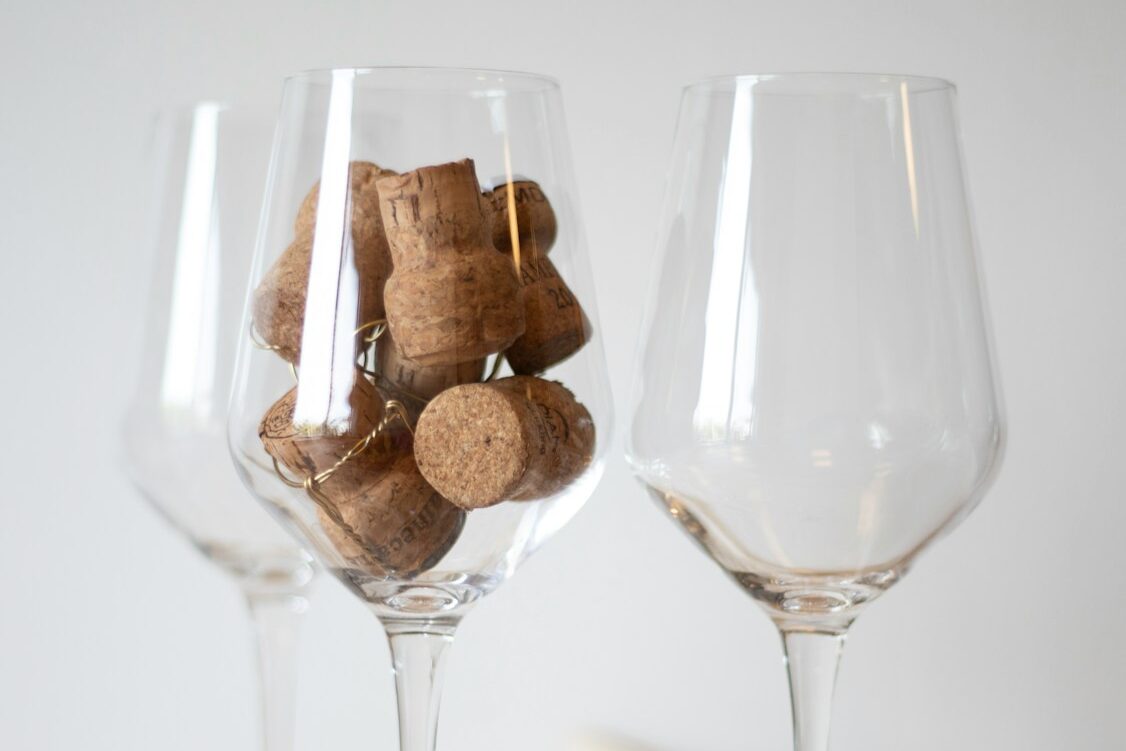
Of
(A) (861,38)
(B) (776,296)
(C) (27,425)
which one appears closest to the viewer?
(B) (776,296)

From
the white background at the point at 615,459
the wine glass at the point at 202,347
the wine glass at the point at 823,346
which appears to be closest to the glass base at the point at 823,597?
the wine glass at the point at 823,346

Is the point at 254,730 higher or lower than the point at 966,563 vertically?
lower

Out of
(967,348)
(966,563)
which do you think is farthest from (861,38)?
(967,348)

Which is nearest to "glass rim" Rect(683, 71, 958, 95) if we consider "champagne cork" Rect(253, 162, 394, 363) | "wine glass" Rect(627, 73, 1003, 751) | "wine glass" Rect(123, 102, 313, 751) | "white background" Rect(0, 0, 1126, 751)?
"wine glass" Rect(627, 73, 1003, 751)

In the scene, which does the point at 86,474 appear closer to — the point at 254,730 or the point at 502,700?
the point at 254,730

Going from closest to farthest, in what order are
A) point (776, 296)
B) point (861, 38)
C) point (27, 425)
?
point (776, 296)
point (861, 38)
point (27, 425)

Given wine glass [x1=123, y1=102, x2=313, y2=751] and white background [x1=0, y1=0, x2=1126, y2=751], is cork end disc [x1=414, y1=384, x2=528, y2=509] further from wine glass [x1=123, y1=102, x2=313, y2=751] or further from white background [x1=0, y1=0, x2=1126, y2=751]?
white background [x1=0, y1=0, x2=1126, y2=751]

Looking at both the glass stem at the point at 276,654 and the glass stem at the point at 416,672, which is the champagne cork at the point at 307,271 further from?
the glass stem at the point at 276,654

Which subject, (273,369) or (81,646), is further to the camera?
(81,646)
